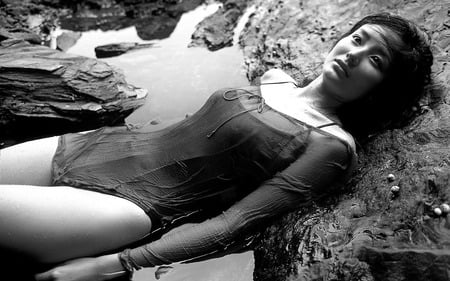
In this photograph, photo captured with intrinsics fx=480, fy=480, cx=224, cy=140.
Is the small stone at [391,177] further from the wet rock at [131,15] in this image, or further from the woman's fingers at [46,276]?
the wet rock at [131,15]

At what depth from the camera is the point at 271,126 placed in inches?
97.6

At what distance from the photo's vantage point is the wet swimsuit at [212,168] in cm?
233

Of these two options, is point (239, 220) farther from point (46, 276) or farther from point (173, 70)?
point (173, 70)

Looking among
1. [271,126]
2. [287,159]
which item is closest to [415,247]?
[287,159]

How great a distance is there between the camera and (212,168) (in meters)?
2.54

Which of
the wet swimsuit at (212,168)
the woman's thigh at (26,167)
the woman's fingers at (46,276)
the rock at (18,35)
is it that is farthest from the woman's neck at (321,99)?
the rock at (18,35)

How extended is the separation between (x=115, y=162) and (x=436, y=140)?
5.75 ft

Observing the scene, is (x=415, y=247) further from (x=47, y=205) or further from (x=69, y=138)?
(x=69, y=138)

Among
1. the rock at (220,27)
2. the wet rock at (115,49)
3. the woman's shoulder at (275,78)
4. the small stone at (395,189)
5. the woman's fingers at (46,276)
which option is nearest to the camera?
the woman's fingers at (46,276)

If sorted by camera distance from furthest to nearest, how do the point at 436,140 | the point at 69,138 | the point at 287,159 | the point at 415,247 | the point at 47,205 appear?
the point at 69,138
the point at 436,140
the point at 287,159
the point at 47,205
the point at 415,247

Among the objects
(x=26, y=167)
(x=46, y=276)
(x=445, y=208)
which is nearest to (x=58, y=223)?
(x=46, y=276)

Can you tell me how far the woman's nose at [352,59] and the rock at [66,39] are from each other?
321 cm

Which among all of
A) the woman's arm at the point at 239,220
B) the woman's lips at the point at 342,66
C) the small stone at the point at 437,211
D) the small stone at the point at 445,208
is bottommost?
the woman's arm at the point at 239,220

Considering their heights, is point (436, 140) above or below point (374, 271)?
above
